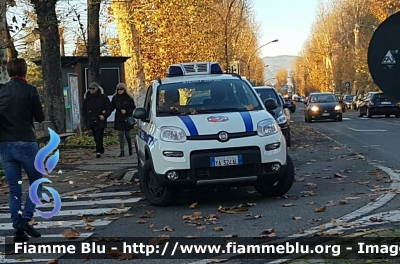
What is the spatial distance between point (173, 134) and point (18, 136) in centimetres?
239

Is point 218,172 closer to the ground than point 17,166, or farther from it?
closer to the ground

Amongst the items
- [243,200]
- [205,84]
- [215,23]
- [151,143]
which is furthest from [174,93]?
[215,23]

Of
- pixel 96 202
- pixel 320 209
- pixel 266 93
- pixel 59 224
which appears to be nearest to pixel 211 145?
pixel 320 209

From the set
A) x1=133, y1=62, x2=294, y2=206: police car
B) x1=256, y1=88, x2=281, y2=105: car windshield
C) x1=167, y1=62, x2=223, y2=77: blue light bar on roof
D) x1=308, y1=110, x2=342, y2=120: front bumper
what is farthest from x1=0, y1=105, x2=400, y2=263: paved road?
x1=308, y1=110, x2=342, y2=120: front bumper

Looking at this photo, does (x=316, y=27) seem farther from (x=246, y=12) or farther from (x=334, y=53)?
(x=246, y=12)

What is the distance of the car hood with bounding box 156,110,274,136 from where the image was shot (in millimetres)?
8789

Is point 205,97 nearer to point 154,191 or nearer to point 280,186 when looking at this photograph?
point 154,191

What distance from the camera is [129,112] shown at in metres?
16.8

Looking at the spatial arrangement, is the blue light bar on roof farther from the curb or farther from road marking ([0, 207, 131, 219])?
road marking ([0, 207, 131, 219])

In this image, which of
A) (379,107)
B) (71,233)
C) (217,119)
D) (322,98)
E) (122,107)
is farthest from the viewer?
(379,107)

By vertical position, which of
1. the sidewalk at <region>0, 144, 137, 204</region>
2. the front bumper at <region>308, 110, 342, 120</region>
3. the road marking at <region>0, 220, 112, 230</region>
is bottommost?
the front bumper at <region>308, 110, 342, 120</region>

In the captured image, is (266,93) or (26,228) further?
(266,93)

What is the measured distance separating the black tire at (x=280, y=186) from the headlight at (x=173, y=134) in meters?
1.46

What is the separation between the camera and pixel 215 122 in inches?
350
